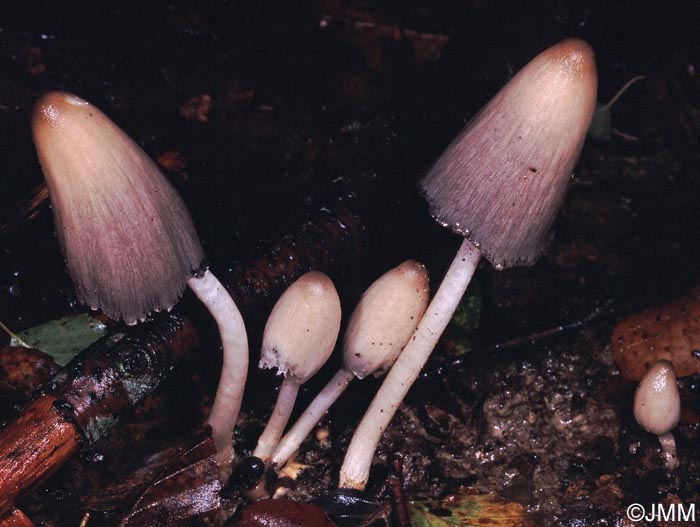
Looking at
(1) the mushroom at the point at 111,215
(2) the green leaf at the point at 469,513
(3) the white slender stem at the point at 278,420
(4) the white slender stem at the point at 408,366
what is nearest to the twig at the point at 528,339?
(4) the white slender stem at the point at 408,366

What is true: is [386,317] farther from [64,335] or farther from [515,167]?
[64,335]

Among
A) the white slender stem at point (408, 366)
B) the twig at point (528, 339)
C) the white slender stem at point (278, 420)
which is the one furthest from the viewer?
the twig at point (528, 339)

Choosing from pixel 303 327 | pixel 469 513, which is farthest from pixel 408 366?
pixel 469 513

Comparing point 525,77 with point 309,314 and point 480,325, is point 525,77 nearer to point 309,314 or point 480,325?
point 309,314

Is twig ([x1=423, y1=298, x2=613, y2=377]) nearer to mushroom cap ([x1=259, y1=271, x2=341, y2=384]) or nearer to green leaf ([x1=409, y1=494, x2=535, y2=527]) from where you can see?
green leaf ([x1=409, y1=494, x2=535, y2=527])

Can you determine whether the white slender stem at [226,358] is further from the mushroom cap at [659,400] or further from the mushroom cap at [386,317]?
the mushroom cap at [659,400]
